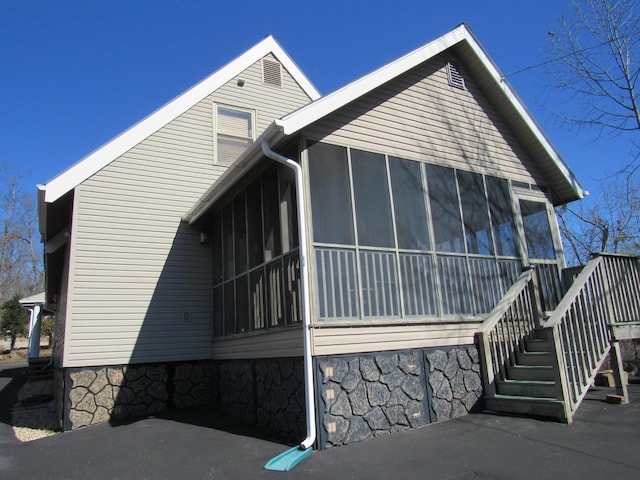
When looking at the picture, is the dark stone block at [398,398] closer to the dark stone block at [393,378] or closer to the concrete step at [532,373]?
the dark stone block at [393,378]

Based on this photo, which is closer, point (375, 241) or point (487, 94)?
point (375, 241)

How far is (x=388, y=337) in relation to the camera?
6.03 metres

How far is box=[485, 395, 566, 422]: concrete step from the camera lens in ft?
18.3

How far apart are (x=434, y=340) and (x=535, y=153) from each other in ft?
14.7

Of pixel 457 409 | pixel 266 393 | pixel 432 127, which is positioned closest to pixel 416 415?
pixel 457 409

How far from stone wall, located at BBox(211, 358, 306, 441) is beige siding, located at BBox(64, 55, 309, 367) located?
1.33 metres

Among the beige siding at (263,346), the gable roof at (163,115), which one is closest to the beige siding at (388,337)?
the beige siding at (263,346)

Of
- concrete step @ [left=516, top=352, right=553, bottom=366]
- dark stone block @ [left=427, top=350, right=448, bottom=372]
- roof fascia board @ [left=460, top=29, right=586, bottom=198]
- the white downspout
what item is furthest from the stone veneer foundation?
roof fascia board @ [left=460, top=29, right=586, bottom=198]

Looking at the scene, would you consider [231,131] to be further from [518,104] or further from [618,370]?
[618,370]

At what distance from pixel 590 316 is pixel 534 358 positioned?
104cm

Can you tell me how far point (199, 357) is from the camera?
906cm

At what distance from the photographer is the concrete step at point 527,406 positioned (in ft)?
18.3

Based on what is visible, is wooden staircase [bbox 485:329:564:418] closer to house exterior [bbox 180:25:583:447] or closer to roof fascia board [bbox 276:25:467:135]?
house exterior [bbox 180:25:583:447]

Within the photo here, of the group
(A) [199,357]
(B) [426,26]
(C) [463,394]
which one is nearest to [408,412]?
(C) [463,394]
